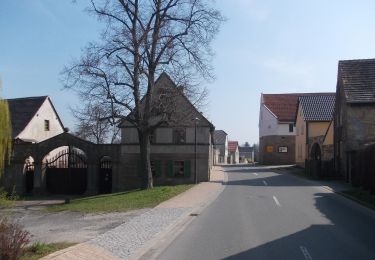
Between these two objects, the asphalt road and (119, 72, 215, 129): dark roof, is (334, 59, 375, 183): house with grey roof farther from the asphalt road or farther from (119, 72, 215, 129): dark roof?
the asphalt road

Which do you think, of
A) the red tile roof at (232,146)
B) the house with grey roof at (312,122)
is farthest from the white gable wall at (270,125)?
the red tile roof at (232,146)

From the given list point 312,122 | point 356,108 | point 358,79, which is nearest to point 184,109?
point 356,108

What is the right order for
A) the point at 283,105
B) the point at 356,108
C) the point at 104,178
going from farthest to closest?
1. the point at 283,105
2. the point at 104,178
3. the point at 356,108

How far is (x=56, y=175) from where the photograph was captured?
4009 cm

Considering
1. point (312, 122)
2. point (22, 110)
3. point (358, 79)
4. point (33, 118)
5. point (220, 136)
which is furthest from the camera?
point (220, 136)

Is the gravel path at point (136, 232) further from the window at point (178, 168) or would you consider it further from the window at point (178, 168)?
the window at point (178, 168)

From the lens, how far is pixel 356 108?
34.6 metres

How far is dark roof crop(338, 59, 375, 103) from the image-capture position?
34.6 meters

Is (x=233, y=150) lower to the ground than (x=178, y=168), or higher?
higher

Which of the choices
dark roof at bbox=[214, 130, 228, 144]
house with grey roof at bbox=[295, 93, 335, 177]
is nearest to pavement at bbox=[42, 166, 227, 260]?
house with grey roof at bbox=[295, 93, 335, 177]

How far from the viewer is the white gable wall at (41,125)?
46688mm

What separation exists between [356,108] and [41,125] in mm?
29765

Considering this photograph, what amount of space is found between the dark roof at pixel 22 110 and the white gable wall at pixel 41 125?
358mm

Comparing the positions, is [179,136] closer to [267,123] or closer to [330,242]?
[330,242]
